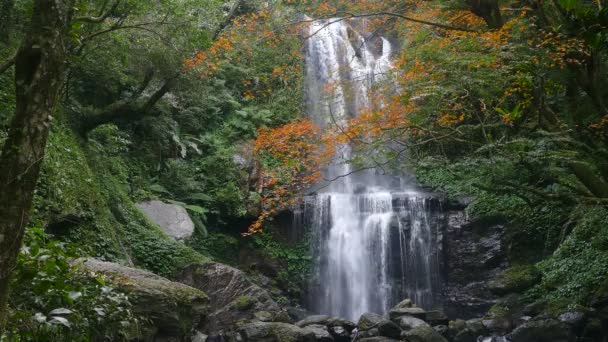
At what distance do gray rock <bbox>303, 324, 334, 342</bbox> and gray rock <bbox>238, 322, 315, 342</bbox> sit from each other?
662 mm

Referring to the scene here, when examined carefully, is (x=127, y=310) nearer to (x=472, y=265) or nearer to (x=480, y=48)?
(x=480, y=48)

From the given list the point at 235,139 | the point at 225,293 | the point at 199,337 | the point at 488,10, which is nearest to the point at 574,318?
the point at 488,10

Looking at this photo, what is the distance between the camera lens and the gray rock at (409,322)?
1073 centimetres

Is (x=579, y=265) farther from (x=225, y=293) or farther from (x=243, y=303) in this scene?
(x=225, y=293)

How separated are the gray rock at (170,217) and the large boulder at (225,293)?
184 centimetres

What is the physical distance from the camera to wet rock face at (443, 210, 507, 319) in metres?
13.7

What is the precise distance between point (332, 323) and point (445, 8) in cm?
672

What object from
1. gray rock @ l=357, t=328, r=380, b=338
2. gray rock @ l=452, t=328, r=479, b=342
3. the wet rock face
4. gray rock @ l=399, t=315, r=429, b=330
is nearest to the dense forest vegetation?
the wet rock face

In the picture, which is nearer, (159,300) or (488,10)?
(159,300)

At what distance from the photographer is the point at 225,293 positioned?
10.4 meters

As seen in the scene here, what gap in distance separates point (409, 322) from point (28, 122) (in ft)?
30.7

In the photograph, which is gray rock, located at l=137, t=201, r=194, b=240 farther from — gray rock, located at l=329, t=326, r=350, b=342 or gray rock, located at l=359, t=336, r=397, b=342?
gray rock, located at l=359, t=336, r=397, b=342

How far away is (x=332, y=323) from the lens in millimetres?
11375

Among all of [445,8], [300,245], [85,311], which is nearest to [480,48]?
[445,8]
